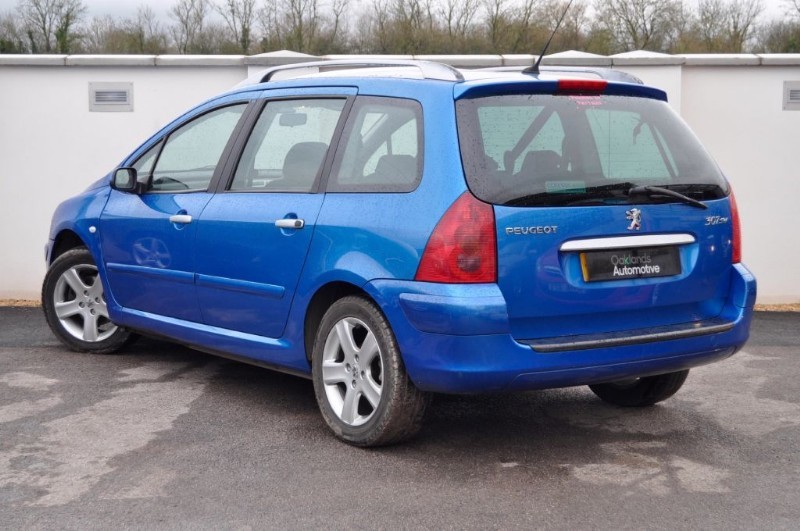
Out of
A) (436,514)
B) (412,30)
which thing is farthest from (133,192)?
(412,30)

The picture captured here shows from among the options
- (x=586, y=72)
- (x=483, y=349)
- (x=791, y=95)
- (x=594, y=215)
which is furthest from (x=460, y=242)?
(x=791, y=95)

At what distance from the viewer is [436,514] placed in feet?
12.9

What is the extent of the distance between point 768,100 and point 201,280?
6.99 m

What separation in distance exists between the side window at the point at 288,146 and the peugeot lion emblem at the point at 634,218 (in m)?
1.51

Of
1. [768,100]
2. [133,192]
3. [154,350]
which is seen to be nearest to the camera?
[133,192]

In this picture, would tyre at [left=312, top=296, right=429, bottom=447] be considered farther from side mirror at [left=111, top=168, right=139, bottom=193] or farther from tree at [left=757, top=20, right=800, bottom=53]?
tree at [left=757, top=20, right=800, bottom=53]

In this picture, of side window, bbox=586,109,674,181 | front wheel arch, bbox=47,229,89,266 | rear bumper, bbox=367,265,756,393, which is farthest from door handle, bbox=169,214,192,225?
side window, bbox=586,109,674,181

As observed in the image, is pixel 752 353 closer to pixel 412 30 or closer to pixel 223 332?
pixel 223 332

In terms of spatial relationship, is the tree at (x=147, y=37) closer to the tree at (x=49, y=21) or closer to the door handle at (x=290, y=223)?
the tree at (x=49, y=21)

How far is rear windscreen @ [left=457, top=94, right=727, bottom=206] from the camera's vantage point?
4406 mm

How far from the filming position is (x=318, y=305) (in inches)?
200

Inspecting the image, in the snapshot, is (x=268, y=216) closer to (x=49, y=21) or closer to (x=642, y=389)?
(x=642, y=389)

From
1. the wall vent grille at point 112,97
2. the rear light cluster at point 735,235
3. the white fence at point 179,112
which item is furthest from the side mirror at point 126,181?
the wall vent grille at point 112,97

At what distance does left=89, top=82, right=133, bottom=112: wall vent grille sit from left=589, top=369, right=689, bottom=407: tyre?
651cm
